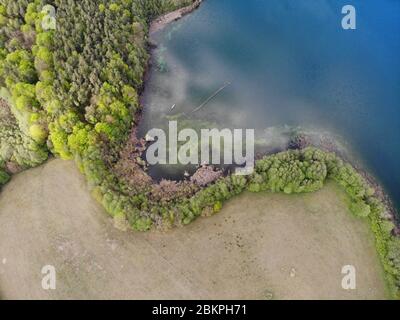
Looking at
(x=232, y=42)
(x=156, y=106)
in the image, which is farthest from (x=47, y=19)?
(x=232, y=42)

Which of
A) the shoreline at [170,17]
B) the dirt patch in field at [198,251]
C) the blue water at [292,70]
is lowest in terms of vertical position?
the dirt patch in field at [198,251]

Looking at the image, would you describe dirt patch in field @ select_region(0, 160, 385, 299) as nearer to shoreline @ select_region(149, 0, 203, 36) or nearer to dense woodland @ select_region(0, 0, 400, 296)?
dense woodland @ select_region(0, 0, 400, 296)

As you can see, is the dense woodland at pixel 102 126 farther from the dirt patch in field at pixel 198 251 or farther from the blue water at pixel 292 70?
the blue water at pixel 292 70

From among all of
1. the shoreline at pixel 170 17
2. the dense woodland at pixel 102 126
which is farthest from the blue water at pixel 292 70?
the dense woodland at pixel 102 126

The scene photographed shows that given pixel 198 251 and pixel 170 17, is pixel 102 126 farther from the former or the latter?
pixel 170 17

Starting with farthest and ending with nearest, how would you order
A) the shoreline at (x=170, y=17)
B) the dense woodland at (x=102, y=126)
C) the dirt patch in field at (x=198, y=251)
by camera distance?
the shoreline at (x=170, y=17), the dense woodland at (x=102, y=126), the dirt patch in field at (x=198, y=251)

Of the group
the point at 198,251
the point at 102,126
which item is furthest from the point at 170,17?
the point at 198,251
